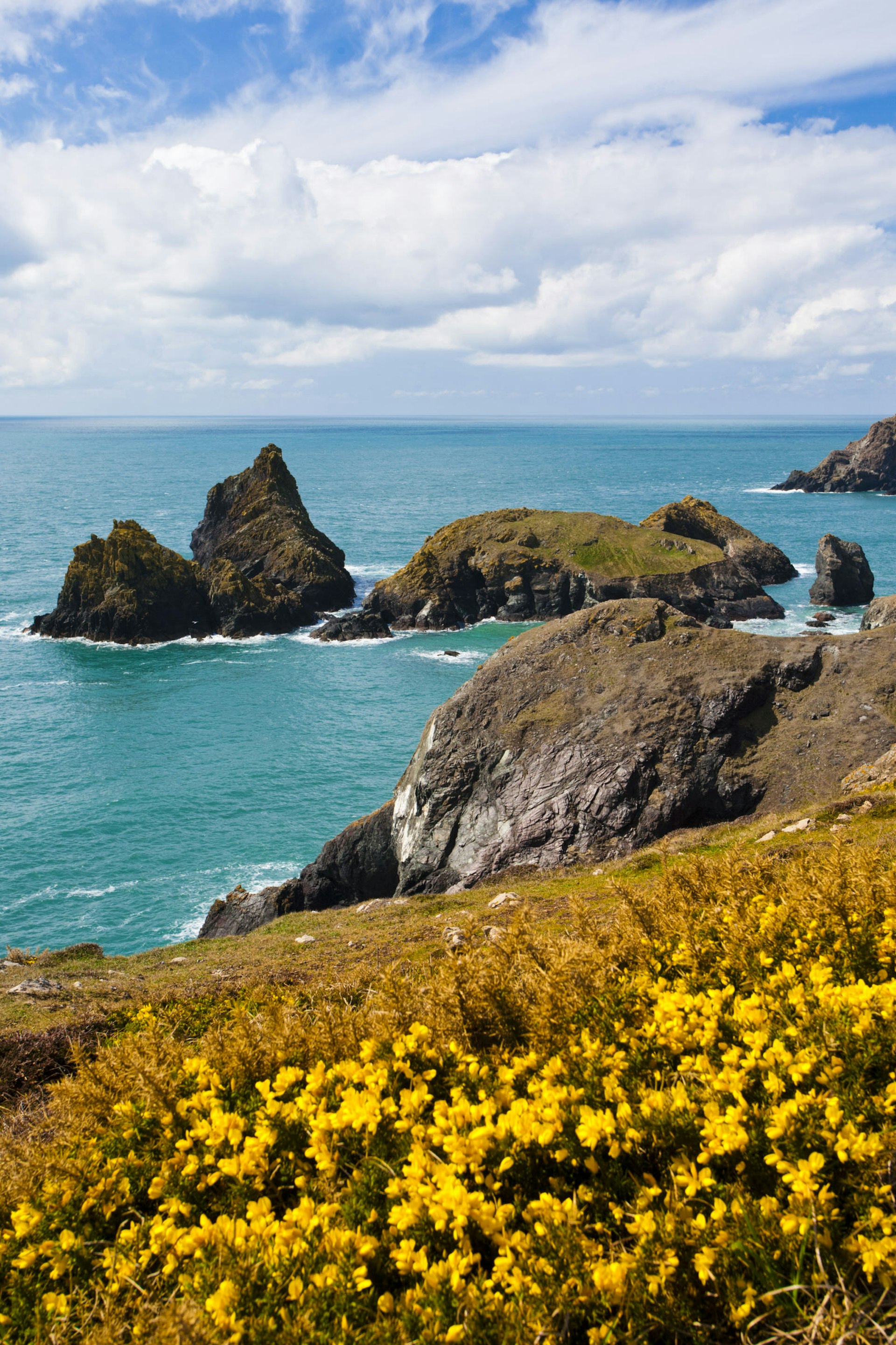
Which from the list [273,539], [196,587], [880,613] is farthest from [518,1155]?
[273,539]

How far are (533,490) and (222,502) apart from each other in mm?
103915

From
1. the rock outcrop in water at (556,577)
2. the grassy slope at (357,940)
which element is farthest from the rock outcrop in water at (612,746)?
the rock outcrop in water at (556,577)

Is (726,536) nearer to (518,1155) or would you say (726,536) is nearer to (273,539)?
(273,539)

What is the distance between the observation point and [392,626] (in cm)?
8862

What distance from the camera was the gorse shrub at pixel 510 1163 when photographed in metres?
4.05

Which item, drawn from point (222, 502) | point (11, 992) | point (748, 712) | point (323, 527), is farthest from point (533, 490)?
point (11, 992)

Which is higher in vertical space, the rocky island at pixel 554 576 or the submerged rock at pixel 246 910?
the rocky island at pixel 554 576

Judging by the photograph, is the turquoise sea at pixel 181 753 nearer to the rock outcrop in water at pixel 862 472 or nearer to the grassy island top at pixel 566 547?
the grassy island top at pixel 566 547

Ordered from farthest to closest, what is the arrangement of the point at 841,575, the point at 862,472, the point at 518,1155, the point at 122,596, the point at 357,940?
the point at 862,472 < the point at 841,575 < the point at 122,596 < the point at 357,940 < the point at 518,1155

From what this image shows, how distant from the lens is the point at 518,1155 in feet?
16.8

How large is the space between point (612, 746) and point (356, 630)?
2327 inches

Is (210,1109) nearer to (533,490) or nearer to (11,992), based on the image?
(11,992)

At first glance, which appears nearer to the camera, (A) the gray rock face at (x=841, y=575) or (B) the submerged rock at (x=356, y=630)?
(B) the submerged rock at (x=356, y=630)

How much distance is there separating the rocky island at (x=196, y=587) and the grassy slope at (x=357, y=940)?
6369 cm
